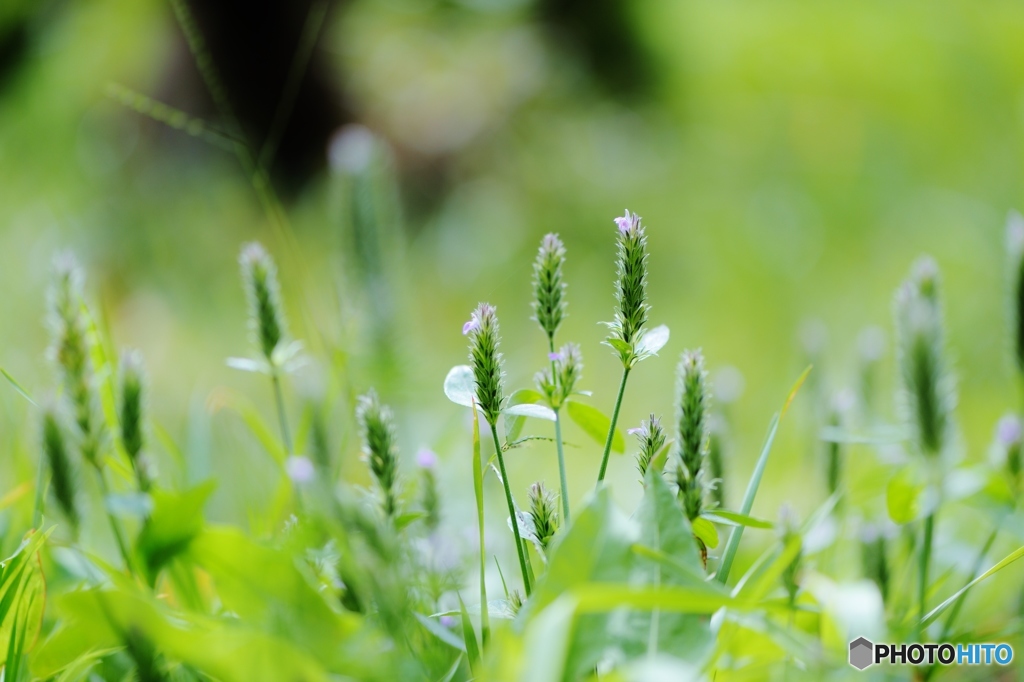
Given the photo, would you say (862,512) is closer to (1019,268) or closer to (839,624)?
(1019,268)

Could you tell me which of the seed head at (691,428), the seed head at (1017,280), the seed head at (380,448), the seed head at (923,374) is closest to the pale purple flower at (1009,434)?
the seed head at (1017,280)

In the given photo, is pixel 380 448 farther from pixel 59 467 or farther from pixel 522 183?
pixel 522 183

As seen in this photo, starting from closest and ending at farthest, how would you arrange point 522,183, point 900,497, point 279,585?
point 279,585
point 900,497
point 522,183

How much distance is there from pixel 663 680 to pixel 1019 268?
1.30 feet

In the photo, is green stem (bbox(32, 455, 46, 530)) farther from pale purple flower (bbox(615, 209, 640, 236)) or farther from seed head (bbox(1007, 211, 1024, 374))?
seed head (bbox(1007, 211, 1024, 374))

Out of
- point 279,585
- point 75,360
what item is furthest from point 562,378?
point 75,360

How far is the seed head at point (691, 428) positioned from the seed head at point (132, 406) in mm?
267

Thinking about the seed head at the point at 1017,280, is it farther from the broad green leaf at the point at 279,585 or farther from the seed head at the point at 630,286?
the broad green leaf at the point at 279,585

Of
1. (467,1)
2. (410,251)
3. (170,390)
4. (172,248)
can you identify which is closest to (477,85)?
(467,1)

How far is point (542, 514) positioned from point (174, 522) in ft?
0.46

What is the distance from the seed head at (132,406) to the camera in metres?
0.41

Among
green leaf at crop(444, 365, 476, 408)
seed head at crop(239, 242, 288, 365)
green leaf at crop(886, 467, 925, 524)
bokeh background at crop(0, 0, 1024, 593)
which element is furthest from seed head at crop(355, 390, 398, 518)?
bokeh background at crop(0, 0, 1024, 593)

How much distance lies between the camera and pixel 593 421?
15.8 inches

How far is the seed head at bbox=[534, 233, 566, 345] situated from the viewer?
346mm
